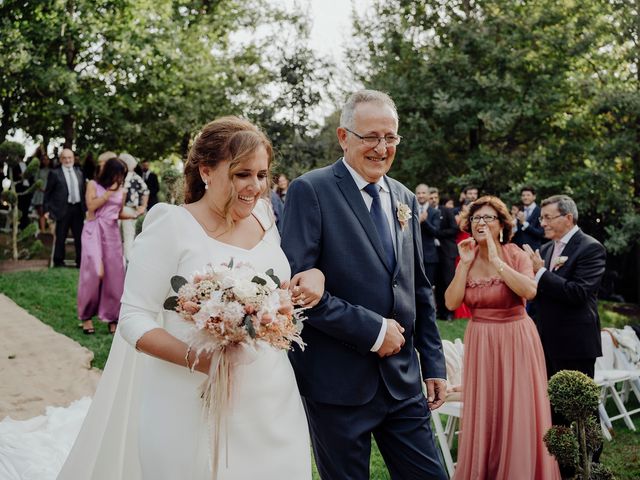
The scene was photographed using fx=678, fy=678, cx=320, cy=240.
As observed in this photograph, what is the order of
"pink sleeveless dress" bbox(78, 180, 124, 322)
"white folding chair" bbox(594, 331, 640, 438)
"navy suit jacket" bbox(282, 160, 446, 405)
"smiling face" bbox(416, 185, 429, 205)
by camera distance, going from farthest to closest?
"smiling face" bbox(416, 185, 429, 205) → "pink sleeveless dress" bbox(78, 180, 124, 322) → "white folding chair" bbox(594, 331, 640, 438) → "navy suit jacket" bbox(282, 160, 446, 405)

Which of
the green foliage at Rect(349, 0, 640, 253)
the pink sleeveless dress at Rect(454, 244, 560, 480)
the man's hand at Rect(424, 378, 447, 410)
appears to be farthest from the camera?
the green foliage at Rect(349, 0, 640, 253)

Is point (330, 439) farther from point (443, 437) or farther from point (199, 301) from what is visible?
point (443, 437)

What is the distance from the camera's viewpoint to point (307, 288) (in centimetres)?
304

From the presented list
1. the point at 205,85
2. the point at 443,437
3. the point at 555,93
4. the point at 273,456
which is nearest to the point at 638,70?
the point at 555,93

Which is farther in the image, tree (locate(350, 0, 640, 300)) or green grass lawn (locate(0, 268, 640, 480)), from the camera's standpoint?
tree (locate(350, 0, 640, 300))

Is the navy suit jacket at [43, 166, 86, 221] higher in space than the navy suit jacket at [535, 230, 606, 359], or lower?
higher

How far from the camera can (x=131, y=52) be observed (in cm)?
1862

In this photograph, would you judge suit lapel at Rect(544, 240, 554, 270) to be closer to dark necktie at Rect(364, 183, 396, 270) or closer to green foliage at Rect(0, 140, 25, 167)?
dark necktie at Rect(364, 183, 396, 270)

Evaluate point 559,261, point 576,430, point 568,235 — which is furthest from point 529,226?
point 576,430

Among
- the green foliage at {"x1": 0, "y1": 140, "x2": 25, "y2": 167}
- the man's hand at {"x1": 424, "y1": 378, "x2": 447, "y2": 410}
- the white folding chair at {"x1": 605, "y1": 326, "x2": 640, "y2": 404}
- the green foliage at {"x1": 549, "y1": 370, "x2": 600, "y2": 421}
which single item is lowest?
the white folding chair at {"x1": 605, "y1": 326, "x2": 640, "y2": 404}

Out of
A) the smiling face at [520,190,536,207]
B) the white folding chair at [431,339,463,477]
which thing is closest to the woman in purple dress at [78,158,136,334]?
the white folding chair at [431,339,463,477]

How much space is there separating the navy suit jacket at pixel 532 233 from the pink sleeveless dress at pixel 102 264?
7330mm

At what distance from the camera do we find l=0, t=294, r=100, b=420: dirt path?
6.50 meters

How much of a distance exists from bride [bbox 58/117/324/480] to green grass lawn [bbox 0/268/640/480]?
3.11 m
